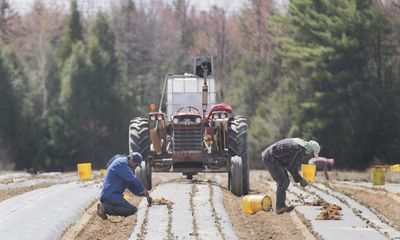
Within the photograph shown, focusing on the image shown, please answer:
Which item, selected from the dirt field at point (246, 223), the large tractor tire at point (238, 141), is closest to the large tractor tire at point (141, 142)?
the dirt field at point (246, 223)

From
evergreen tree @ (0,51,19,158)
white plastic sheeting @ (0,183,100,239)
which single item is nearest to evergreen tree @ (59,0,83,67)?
evergreen tree @ (0,51,19,158)

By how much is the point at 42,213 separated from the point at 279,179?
4427 mm

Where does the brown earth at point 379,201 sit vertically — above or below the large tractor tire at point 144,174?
below

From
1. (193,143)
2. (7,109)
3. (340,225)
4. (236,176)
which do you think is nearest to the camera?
(340,225)

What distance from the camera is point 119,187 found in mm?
15336

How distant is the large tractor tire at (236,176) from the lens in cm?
1967

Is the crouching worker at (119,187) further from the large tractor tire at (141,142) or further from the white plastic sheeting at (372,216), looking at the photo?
the large tractor tire at (141,142)

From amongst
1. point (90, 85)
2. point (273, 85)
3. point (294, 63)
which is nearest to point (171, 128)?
point (294, 63)

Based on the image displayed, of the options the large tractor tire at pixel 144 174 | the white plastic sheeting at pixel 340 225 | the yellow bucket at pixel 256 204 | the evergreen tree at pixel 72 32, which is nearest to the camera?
the white plastic sheeting at pixel 340 225

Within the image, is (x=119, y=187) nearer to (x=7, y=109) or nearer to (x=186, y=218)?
(x=186, y=218)

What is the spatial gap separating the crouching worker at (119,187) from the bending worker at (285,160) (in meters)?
2.43

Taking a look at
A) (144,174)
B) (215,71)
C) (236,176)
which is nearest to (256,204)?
(236,176)

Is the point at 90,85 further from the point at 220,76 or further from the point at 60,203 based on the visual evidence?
the point at 60,203

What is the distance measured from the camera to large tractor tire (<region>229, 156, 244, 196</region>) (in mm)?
19672
